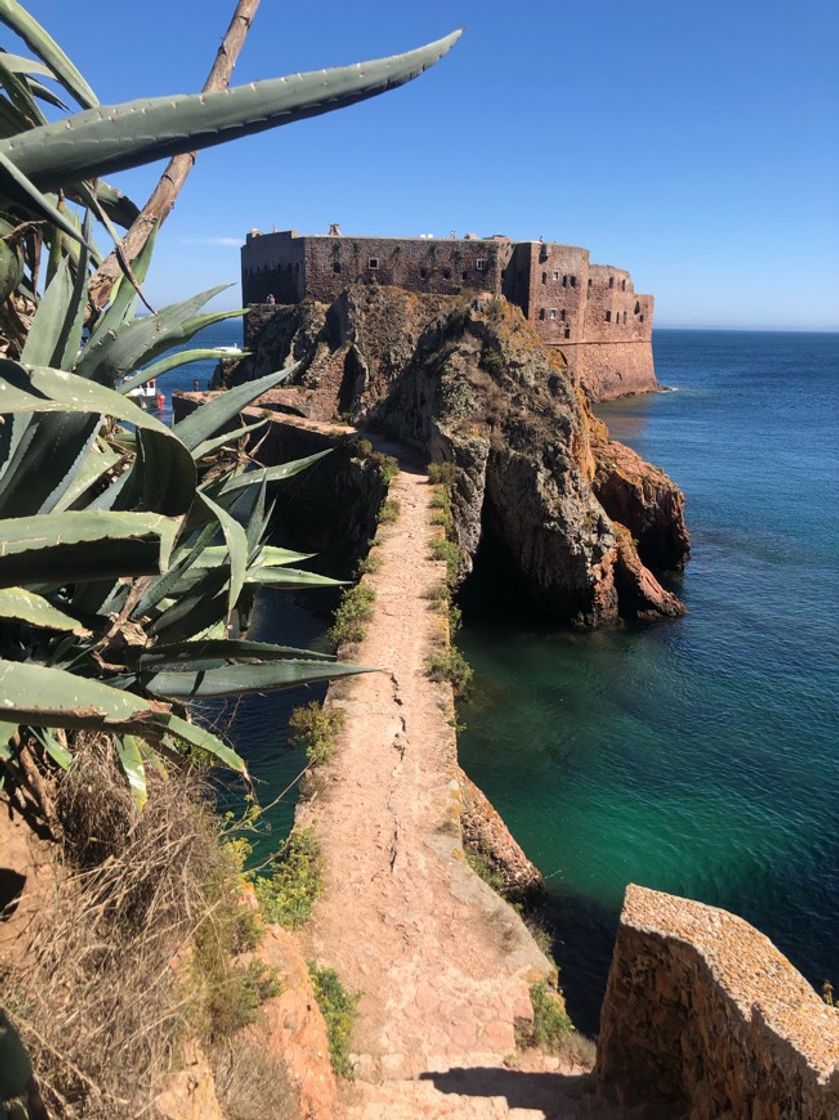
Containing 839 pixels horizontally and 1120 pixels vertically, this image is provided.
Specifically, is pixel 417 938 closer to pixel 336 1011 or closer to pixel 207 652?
pixel 336 1011

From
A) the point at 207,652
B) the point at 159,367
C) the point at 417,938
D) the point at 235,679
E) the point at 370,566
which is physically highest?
the point at 159,367

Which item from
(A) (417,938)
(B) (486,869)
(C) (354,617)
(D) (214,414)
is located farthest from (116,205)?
(C) (354,617)

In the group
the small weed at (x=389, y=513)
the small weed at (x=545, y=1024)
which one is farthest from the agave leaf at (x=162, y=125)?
the small weed at (x=389, y=513)

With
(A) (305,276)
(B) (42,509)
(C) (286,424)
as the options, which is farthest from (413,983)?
(A) (305,276)

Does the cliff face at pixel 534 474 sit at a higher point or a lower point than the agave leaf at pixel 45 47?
lower

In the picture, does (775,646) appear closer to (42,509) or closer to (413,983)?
(413,983)

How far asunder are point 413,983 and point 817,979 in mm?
6538

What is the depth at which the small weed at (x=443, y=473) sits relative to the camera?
912 inches

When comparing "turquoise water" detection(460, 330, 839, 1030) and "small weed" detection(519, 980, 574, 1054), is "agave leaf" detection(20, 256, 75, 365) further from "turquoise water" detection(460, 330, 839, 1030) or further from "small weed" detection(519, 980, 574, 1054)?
"turquoise water" detection(460, 330, 839, 1030)

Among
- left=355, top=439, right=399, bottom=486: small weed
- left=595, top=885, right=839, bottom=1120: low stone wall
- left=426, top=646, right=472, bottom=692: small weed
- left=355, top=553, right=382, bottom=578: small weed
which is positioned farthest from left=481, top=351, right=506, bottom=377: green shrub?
left=595, top=885, right=839, bottom=1120: low stone wall

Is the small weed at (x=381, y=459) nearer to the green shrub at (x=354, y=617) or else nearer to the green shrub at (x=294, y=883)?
the green shrub at (x=354, y=617)

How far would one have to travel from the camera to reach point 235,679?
3834 millimetres

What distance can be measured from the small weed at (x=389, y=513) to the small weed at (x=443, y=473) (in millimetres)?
2143

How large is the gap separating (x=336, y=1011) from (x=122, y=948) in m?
3.78
